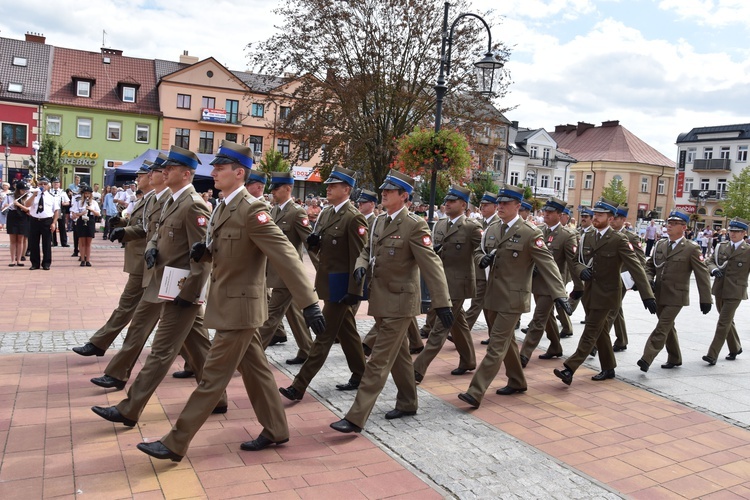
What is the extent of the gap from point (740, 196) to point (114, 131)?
Result: 54257 mm

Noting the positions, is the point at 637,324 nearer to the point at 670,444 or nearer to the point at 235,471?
the point at 670,444

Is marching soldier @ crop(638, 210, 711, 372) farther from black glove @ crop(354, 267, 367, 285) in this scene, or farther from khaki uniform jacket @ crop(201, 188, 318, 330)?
khaki uniform jacket @ crop(201, 188, 318, 330)

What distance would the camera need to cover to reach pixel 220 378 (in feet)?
13.8

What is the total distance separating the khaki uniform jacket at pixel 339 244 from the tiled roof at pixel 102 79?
4532cm

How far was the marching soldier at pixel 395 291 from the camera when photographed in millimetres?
5121

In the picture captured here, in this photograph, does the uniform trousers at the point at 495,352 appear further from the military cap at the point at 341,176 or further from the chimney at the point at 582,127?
the chimney at the point at 582,127

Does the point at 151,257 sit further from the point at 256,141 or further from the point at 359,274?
the point at 256,141

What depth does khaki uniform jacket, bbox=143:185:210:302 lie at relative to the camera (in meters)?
5.08

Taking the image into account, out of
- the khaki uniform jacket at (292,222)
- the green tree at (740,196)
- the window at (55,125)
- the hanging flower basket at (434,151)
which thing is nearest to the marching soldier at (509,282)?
the khaki uniform jacket at (292,222)

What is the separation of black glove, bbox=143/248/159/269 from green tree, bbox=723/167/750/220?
64590 millimetres

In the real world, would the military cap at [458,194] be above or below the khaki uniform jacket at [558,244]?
above

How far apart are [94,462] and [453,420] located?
9.31 ft

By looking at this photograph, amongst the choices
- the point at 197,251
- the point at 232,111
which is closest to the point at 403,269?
the point at 197,251

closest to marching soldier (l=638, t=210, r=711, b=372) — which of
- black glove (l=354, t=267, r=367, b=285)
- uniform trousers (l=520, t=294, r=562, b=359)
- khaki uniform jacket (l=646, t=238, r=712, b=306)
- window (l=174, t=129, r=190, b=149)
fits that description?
khaki uniform jacket (l=646, t=238, r=712, b=306)
